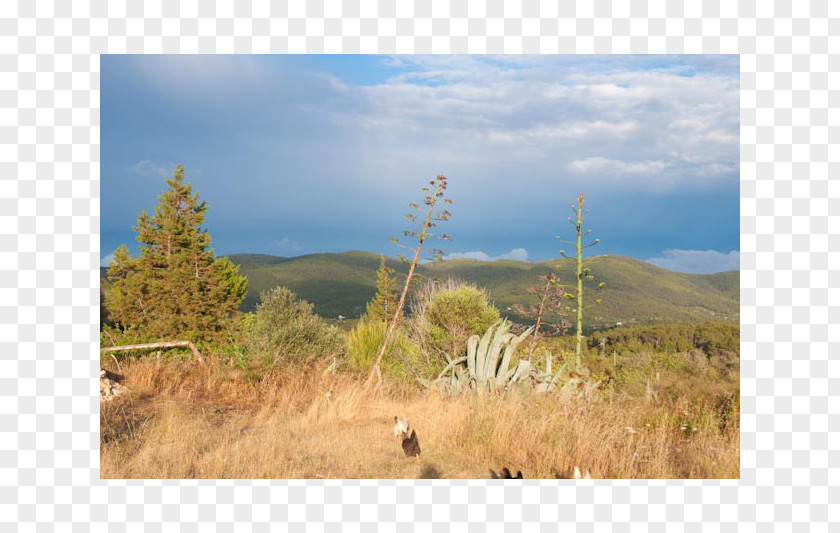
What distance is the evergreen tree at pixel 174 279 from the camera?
25.4 metres

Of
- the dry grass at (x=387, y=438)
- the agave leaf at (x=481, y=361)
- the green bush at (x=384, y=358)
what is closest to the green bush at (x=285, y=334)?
the green bush at (x=384, y=358)

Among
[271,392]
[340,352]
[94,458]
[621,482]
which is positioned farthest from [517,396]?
[340,352]

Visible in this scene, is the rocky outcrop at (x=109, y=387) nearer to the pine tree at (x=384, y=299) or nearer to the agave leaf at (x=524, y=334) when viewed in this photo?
the agave leaf at (x=524, y=334)

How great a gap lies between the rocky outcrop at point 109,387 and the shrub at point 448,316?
16.8 ft

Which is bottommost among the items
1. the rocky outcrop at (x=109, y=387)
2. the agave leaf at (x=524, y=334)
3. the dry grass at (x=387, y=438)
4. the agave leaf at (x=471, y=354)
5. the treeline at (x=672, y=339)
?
the treeline at (x=672, y=339)

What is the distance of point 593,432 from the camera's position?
5.39m

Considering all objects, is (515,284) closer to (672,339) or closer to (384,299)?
(672,339)

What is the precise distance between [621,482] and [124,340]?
9264mm

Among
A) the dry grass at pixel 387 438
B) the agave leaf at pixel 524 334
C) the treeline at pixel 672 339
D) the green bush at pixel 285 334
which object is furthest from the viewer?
the treeline at pixel 672 339

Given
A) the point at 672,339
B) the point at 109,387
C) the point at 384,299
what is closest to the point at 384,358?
the point at 109,387

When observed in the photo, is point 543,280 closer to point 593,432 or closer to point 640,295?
point 593,432

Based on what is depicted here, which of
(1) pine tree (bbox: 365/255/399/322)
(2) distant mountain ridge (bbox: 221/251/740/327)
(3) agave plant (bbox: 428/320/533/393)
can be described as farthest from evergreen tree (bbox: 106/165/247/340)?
(2) distant mountain ridge (bbox: 221/251/740/327)

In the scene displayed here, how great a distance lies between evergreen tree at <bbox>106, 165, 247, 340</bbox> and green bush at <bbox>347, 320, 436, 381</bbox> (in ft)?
48.4

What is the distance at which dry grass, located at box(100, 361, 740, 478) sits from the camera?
4.91m
